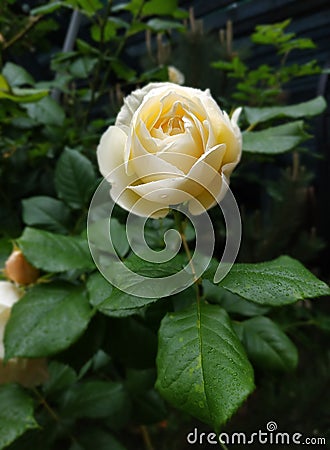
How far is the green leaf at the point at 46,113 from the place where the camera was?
0.54 m

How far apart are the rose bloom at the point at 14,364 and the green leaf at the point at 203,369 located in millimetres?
174

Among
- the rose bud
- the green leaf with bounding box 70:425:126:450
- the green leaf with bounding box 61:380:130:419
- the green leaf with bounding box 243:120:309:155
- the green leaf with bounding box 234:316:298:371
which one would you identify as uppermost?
the green leaf with bounding box 243:120:309:155

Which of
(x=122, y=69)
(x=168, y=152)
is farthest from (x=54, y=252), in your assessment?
(x=122, y=69)

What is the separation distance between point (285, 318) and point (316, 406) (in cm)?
17

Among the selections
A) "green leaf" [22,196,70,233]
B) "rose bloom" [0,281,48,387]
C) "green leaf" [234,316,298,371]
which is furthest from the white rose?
"green leaf" [234,316,298,371]

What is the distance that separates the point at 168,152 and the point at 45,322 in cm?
17

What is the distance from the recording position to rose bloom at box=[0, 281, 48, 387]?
342 mm

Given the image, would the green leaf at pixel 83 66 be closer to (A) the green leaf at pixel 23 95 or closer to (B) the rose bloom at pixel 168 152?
(A) the green leaf at pixel 23 95

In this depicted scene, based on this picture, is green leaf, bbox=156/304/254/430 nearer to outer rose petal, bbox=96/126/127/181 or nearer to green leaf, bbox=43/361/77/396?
outer rose petal, bbox=96/126/127/181

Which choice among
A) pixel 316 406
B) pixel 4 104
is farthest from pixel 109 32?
pixel 316 406

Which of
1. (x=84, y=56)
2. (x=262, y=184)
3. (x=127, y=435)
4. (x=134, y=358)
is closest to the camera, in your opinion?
(x=134, y=358)

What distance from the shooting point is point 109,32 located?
59cm

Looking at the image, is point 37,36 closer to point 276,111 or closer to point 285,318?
point 276,111

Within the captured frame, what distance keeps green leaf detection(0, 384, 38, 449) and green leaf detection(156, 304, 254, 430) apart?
0.54ft
